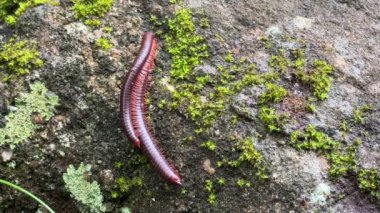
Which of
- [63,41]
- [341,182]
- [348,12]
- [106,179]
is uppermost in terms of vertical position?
[348,12]

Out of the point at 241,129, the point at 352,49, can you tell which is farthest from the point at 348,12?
the point at 241,129

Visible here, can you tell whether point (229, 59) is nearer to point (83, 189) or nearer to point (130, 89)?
point (130, 89)

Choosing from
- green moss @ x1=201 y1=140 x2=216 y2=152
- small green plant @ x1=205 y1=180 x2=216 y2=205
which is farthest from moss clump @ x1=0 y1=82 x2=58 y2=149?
small green plant @ x1=205 y1=180 x2=216 y2=205

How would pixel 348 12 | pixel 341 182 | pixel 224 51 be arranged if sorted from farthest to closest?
pixel 348 12 < pixel 224 51 < pixel 341 182

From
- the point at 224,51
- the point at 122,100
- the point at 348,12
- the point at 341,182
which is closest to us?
the point at 341,182

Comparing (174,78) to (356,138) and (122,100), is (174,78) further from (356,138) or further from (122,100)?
(356,138)

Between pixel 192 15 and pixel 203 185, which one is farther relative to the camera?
pixel 192 15

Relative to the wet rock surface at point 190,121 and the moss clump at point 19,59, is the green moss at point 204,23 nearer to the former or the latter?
the wet rock surface at point 190,121
